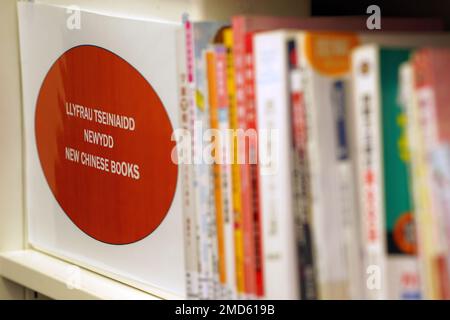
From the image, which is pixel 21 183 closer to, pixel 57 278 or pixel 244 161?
pixel 57 278

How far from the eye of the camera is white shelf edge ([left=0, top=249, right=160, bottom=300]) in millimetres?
1219

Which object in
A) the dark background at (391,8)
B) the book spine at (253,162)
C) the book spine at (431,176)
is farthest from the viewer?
the dark background at (391,8)

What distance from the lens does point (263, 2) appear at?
4.09ft

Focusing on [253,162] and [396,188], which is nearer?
[396,188]

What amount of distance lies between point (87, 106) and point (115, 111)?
0.09m

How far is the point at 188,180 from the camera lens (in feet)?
3.34

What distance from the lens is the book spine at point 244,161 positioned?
90 centimetres

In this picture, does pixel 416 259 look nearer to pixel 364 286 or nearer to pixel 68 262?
pixel 364 286

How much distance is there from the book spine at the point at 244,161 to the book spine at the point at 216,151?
4 cm

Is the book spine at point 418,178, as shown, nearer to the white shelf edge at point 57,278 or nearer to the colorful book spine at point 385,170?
the colorful book spine at point 385,170

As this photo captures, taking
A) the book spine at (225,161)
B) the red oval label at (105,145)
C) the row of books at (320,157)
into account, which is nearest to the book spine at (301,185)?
the row of books at (320,157)

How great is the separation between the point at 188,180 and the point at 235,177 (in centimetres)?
10

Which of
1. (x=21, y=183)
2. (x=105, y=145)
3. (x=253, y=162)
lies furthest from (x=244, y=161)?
(x=21, y=183)
